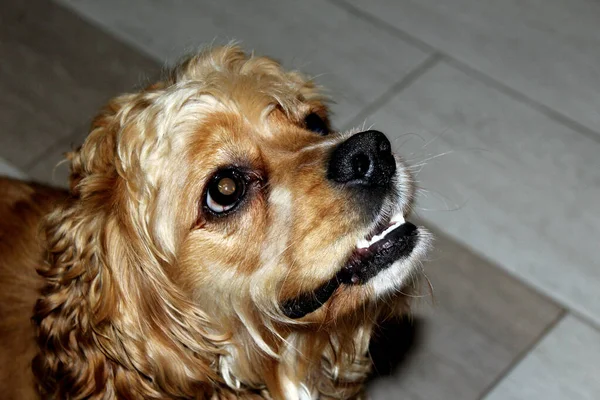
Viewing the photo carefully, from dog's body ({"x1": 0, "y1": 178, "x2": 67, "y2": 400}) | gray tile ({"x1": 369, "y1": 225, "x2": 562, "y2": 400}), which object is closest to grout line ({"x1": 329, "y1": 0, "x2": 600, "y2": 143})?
gray tile ({"x1": 369, "y1": 225, "x2": 562, "y2": 400})

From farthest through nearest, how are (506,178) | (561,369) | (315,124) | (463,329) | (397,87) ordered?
(397,87) → (506,178) → (463,329) → (561,369) → (315,124)

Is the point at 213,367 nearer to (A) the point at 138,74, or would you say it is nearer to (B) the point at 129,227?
(B) the point at 129,227

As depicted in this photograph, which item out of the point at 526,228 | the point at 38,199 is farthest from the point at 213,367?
the point at 526,228

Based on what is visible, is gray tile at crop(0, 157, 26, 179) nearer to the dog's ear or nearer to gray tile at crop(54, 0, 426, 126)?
gray tile at crop(54, 0, 426, 126)

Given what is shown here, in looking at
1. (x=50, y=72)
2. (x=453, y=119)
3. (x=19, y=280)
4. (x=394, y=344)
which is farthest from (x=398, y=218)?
(x=50, y=72)

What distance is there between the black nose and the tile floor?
136cm

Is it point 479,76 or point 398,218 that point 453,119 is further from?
point 398,218

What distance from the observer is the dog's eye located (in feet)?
9.28

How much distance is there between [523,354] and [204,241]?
179 centimetres

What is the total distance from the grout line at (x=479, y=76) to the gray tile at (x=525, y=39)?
0.03m

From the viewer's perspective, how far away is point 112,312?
9.23 ft

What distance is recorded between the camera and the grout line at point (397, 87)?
4914 mm

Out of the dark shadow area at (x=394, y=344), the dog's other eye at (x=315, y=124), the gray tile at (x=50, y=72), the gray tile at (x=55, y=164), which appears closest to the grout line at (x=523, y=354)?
the dark shadow area at (x=394, y=344)

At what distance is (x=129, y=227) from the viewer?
284 cm
